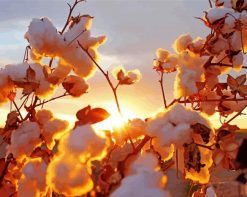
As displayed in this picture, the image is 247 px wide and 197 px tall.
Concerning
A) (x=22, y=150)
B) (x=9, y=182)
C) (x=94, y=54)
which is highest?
(x=94, y=54)

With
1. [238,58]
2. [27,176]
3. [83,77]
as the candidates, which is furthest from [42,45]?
[238,58]

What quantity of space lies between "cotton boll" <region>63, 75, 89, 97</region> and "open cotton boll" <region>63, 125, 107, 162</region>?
40 cm

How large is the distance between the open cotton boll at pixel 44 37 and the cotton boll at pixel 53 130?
0.44ft

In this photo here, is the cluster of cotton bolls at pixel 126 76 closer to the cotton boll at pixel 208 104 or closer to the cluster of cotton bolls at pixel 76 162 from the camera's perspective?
the cotton boll at pixel 208 104

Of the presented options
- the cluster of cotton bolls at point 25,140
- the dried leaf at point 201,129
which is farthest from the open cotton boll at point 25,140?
the dried leaf at point 201,129

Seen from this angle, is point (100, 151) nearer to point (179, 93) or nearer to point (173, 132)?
point (173, 132)

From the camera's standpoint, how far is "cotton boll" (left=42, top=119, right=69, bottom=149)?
0.89m

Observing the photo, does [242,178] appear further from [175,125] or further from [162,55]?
[162,55]

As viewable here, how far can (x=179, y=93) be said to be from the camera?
3.03ft

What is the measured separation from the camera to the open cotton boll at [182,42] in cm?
106

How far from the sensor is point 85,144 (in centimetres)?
60

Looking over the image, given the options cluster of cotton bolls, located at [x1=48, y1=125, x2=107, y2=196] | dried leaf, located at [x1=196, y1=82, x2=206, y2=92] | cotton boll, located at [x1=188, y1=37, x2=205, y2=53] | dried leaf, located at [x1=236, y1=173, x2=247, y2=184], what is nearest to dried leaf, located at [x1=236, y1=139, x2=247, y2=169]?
dried leaf, located at [x1=236, y1=173, x2=247, y2=184]

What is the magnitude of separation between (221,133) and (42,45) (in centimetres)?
36

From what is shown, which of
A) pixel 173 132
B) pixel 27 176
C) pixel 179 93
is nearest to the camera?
pixel 173 132
